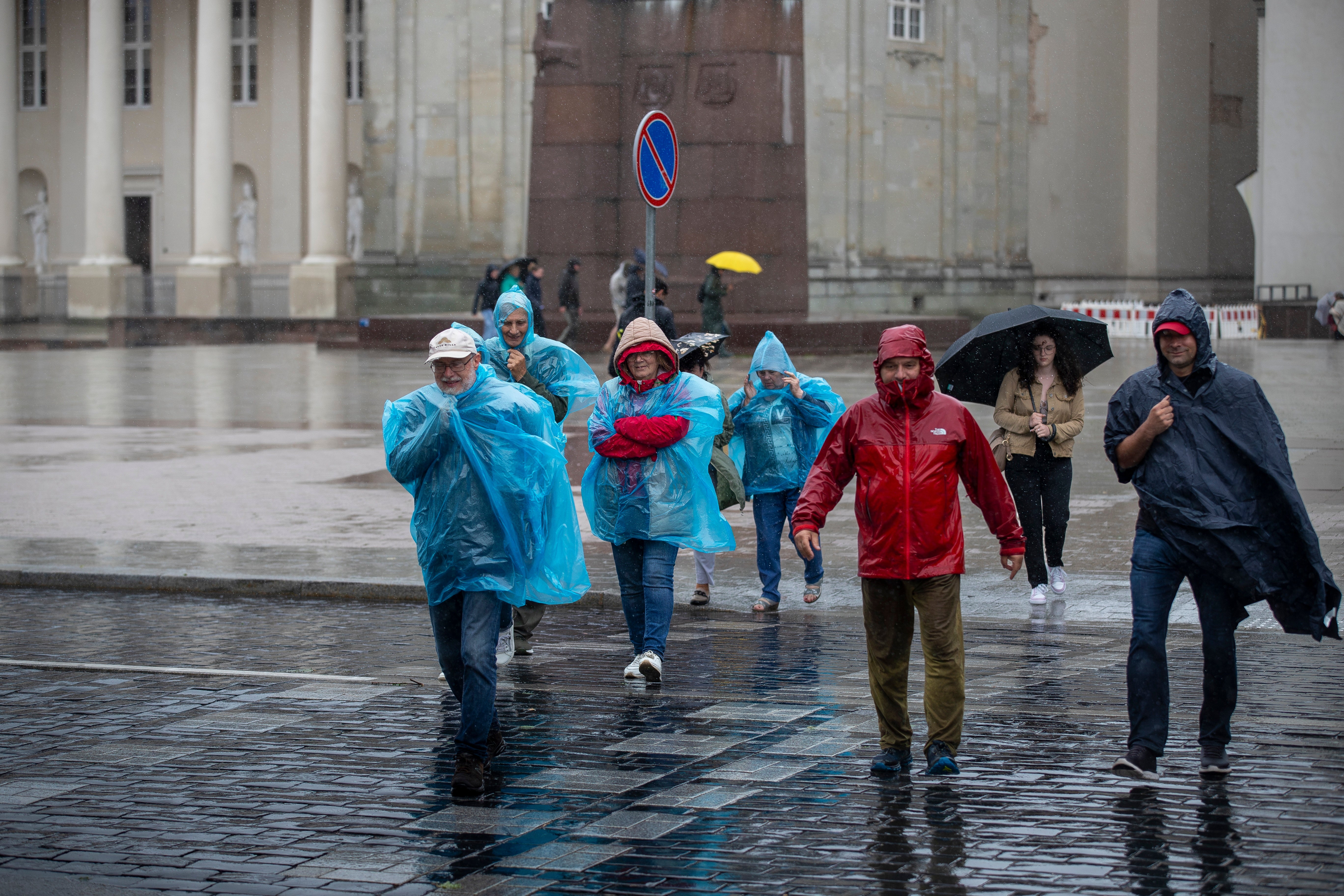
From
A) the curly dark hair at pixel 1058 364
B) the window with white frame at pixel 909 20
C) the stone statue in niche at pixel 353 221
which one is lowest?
the curly dark hair at pixel 1058 364

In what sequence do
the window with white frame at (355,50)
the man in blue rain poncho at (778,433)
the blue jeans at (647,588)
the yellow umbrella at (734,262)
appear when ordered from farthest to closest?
the window with white frame at (355,50)
the yellow umbrella at (734,262)
the man in blue rain poncho at (778,433)
the blue jeans at (647,588)

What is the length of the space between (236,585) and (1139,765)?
5947mm

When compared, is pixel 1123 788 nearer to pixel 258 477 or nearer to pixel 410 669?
pixel 410 669

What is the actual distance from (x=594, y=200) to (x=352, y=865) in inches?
744

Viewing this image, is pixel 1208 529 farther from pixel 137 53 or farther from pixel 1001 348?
pixel 137 53

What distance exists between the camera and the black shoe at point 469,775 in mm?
5578

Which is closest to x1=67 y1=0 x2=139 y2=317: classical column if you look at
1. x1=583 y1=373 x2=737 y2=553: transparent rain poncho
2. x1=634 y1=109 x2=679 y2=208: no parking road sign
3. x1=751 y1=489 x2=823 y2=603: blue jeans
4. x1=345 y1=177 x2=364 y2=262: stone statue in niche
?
x1=345 y1=177 x2=364 y2=262: stone statue in niche

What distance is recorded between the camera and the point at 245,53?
197 feet

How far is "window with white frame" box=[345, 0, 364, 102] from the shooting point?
57.2m

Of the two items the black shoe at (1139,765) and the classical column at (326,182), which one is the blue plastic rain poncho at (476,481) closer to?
the black shoe at (1139,765)

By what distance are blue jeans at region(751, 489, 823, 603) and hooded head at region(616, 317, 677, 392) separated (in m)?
1.73

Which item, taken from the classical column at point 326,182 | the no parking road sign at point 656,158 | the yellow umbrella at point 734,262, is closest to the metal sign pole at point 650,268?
the no parking road sign at point 656,158

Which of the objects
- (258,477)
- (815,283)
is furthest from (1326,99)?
(258,477)

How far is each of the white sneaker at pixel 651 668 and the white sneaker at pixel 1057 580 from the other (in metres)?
2.91
